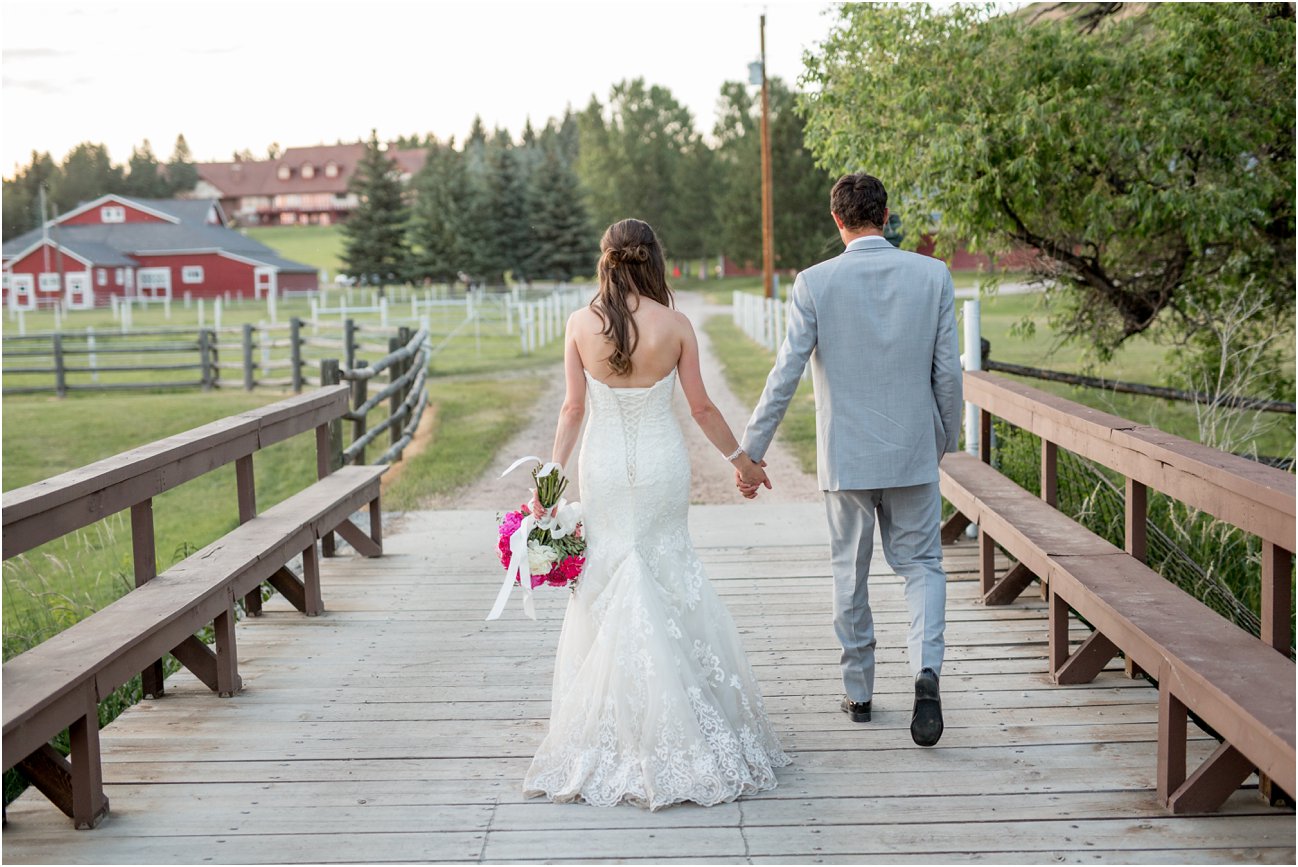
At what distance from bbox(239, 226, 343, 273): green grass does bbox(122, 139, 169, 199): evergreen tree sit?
34.2 feet

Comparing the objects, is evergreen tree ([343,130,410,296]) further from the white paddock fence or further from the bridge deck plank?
the bridge deck plank

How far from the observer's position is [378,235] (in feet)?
217

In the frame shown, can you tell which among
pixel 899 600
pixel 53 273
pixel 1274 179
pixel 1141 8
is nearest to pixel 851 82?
pixel 1141 8

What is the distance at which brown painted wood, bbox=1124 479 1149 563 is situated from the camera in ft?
17.4

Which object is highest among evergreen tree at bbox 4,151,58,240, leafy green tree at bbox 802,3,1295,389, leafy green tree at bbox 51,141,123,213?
leafy green tree at bbox 51,141,123,213

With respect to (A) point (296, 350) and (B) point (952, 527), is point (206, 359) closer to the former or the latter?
(A) point (296, 350)

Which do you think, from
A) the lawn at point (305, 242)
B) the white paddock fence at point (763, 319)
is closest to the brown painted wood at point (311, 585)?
the white paddock fence at point (763, 319)

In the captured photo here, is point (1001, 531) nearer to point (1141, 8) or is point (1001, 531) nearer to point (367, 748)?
point (367, 748)

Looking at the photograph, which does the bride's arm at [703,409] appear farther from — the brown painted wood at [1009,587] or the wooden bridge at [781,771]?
the brown painted wood at [1009,587]

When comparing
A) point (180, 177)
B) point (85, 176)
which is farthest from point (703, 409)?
point (180, 177)

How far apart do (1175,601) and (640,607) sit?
189 cm

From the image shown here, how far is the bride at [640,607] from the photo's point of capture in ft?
13.9

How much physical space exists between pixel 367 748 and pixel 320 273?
75.8m

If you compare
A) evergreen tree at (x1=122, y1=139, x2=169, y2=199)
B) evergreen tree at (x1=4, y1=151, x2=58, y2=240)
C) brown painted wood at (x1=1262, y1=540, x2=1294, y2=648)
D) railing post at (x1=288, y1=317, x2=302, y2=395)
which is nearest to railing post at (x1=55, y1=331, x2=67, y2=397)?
railing post at (x1=288, y1=317, x2=302, y2=395)
